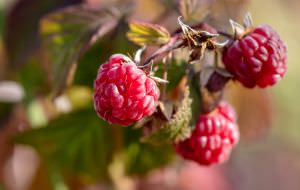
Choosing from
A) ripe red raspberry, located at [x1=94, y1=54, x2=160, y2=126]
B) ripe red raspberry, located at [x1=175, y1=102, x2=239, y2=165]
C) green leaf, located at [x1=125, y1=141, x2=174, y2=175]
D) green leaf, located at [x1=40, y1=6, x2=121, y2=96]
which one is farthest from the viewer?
green leaf, located at [x1=125, y1=141, x2=174, y2=175]

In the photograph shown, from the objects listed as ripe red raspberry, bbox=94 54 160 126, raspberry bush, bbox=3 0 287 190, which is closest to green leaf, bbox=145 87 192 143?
raspberry bush, bbox=3 0 287 190

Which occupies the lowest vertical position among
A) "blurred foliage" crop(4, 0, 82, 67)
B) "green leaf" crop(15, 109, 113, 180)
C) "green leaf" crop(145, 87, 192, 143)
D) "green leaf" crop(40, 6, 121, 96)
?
"green leaf" crop(15, 109, 113, 180)

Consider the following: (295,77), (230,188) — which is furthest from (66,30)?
(295,77)

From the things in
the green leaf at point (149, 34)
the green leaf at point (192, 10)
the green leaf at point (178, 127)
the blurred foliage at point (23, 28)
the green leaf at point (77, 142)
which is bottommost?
the green leaf at point (77, 142)

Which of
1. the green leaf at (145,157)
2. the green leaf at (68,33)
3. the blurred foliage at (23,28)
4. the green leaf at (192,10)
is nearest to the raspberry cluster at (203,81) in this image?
the green leaf at (192,10)

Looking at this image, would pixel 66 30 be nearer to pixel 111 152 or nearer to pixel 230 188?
pixel 111 152

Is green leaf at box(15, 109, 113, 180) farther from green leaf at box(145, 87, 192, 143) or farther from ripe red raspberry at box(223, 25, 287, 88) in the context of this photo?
ripe red raspberry at box(223, 25, 287, 88)

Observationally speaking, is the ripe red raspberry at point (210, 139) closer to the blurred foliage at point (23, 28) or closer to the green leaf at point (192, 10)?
the green leaf at point (192, 10)

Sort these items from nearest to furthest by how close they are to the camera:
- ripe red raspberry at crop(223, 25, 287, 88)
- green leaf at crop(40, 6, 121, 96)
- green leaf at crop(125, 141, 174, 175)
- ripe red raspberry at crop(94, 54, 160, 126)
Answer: ripe red raspberry at crop(94, 54, 160, 126), ripe red raspberry at crop(223, 25, 287, 88), green leaf at crop(40, 6, 121, 96), green leaf at crop(125, 141, 174, 175)
